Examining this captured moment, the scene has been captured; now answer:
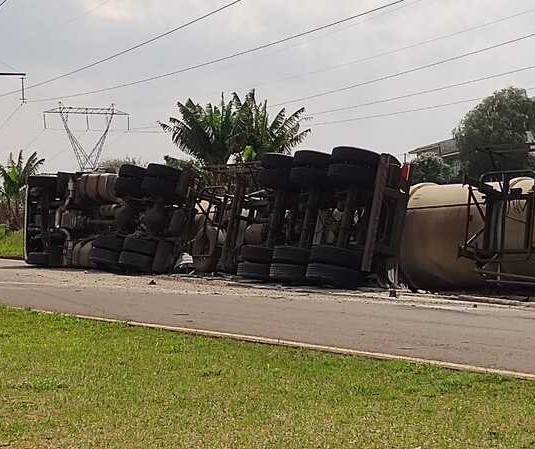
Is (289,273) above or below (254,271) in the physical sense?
above

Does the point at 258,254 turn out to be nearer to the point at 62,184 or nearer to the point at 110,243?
the point at 110,243

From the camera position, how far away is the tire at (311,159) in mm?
19281

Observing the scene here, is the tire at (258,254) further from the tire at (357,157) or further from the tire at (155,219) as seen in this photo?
the tire at (155,219)

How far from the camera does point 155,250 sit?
2397 cm

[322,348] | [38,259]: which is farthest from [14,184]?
[322,348]

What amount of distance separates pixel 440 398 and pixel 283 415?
3.97ft

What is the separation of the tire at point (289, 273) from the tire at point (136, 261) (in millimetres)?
5482

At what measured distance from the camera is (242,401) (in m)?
6.24

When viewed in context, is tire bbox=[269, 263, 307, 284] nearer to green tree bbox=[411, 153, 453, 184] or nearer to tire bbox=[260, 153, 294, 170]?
tire bbox=[260, 153, 294, 170]

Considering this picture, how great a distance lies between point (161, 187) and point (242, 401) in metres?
17.8

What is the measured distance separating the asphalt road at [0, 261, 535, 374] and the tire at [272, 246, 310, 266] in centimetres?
133

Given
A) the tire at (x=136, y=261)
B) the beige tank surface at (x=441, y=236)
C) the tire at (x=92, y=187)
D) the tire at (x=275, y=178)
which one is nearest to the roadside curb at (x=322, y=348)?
the beige tank surface at (x=441, y=236)

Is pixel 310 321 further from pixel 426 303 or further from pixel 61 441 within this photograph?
pixel 61 441

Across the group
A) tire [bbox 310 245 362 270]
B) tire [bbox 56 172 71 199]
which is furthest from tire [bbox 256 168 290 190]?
tire [bbox 56 172 71 199]
